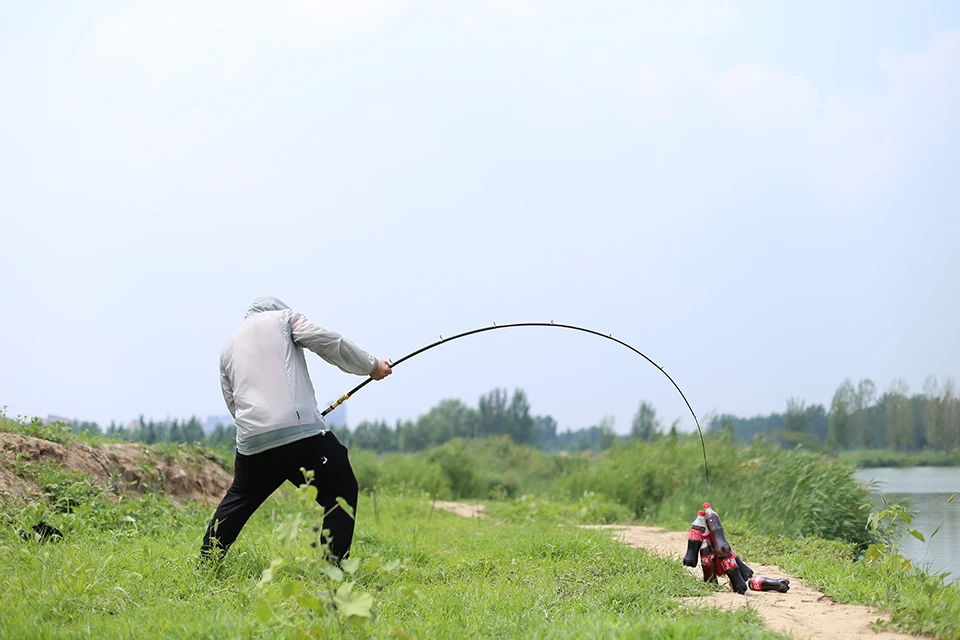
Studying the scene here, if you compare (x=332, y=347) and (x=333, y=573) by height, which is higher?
(x=332, y=347)

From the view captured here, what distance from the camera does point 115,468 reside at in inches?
291

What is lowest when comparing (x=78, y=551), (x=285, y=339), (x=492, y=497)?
(x=492, y=497)

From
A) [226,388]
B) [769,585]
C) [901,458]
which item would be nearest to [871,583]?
[769,585]

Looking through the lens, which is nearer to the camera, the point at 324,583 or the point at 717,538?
the point at 324,583

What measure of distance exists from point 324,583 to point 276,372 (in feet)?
4.04

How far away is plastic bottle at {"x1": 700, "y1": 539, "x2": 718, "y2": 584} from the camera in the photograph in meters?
4.92

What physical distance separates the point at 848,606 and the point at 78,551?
4710 millimetres

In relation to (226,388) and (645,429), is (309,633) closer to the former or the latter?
(226,388)

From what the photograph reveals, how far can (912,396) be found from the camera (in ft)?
35.9

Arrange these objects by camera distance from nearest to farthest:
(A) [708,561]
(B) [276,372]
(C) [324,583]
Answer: (C) [324,583] < (B) [276,372] < (A) [708,561]

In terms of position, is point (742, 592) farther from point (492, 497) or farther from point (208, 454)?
point (492, 497)

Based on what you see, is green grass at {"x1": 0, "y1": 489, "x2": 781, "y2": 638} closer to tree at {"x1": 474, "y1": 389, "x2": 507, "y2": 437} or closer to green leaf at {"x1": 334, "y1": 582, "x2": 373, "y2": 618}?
green leaf at {"x1": 334, "y1": 582, "x2": 373, "y2": 618}

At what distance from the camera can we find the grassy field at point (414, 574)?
3.47 meters

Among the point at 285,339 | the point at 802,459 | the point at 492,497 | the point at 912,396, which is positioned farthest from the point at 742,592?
the point at 492,497
